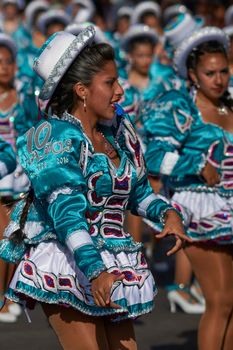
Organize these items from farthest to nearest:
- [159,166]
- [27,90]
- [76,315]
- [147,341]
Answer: [27,90], [147,341], [159,166], [76,315]

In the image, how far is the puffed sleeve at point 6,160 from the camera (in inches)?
250

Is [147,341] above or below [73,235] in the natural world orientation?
below

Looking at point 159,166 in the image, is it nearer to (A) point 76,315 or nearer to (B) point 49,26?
(A) point 76,315

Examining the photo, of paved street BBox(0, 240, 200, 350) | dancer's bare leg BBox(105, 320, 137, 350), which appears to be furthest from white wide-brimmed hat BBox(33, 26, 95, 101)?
paved street BBox(0, 240, 200, 350)

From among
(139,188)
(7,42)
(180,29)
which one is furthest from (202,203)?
(7,42)

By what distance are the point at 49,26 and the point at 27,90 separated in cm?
412

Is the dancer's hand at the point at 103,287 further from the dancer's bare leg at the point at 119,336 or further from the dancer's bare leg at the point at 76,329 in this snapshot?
the dancer's bare leg at the point at 119,336

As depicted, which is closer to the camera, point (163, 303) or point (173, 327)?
point (173, 327)

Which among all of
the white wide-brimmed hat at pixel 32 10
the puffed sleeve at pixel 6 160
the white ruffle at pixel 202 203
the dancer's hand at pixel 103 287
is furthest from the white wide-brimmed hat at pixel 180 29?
the white wide-brimmed hat at pixel 32 10

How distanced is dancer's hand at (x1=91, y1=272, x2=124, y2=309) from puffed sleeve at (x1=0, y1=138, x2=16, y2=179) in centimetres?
190

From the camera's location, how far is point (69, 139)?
4.91 meters

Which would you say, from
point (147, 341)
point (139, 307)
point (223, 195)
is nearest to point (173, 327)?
point (147, 341)

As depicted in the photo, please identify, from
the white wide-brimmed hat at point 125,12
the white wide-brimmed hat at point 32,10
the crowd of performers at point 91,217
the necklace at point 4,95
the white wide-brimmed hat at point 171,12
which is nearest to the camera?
the crowd of performers at point 91,217

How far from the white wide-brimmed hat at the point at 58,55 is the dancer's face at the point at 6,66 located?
457cm
